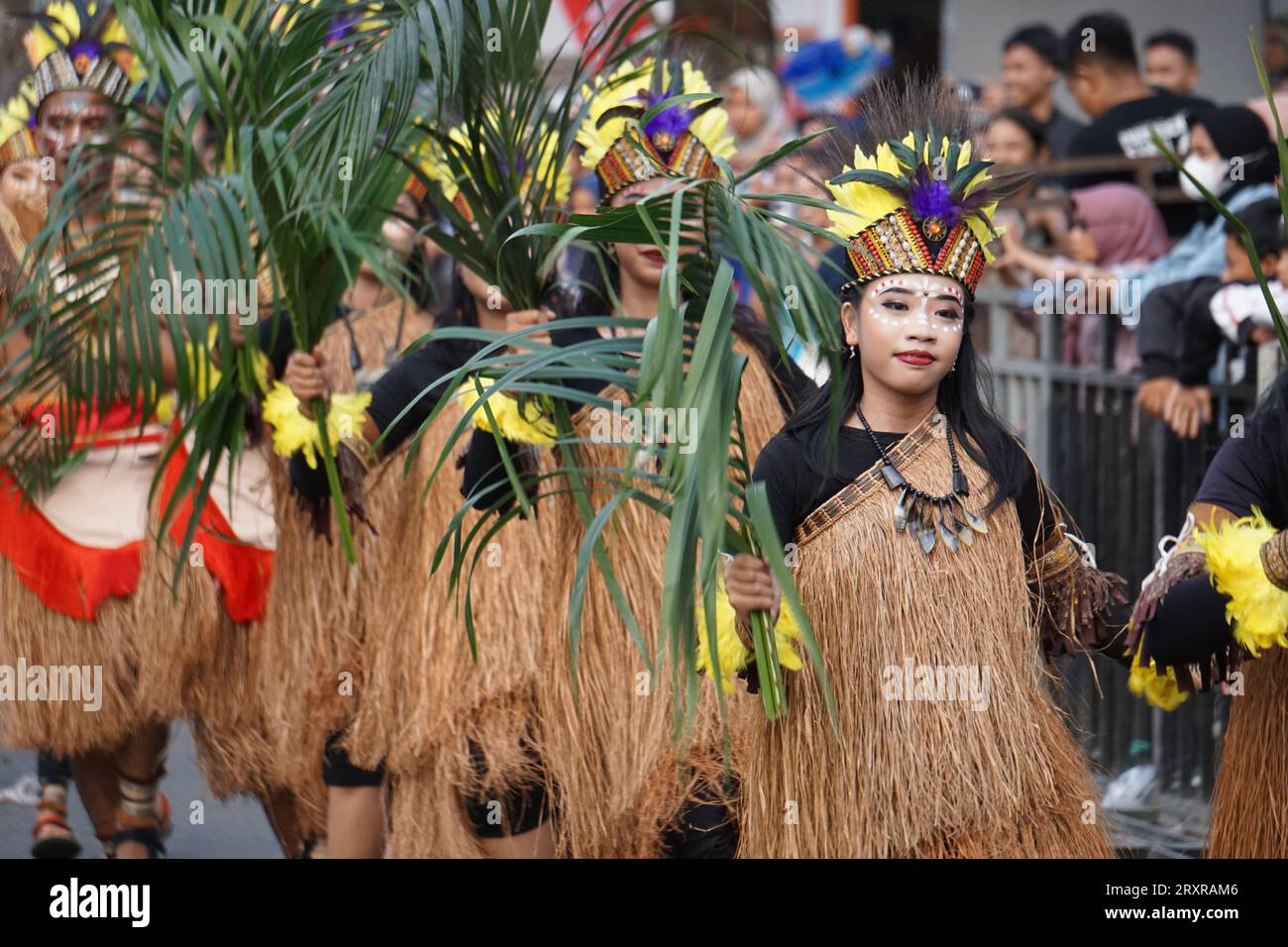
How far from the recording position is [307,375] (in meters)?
4.27

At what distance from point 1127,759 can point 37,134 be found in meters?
3.43

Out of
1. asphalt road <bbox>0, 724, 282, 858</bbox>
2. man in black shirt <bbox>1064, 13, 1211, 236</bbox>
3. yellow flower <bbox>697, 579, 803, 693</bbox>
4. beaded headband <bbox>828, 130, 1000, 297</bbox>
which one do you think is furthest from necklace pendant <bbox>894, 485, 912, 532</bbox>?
man in black shirt <bbox>1064, 13, 1211, 236</bbox>

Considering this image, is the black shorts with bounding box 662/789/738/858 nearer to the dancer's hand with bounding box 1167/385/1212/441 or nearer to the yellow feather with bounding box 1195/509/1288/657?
the yellow feather with bounding box 1195/509/1288/657

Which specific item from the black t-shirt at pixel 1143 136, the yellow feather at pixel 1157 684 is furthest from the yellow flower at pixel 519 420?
the black t-shirt at pixel 1143 136

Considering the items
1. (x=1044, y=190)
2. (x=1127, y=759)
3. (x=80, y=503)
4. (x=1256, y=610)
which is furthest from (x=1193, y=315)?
(x=80, y=503)

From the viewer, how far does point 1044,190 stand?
22.7 feet

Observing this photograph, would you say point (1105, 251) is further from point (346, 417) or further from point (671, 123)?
point (346, 417)

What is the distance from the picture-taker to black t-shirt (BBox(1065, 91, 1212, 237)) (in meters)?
6.01

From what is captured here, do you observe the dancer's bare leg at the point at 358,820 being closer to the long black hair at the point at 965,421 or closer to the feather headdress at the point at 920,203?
the long black hair at the point at 965,421

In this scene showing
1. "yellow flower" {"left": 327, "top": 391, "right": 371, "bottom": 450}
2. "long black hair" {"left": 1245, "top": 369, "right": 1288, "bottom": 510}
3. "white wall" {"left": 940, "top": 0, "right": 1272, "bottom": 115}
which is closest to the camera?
"long black hair" {"left": 1245, "top": 369, "right": 1288, "bottom": 510}

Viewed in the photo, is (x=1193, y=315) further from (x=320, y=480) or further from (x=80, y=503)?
(x=80, y=503)

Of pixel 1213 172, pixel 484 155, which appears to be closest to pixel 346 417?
pixel 484 155

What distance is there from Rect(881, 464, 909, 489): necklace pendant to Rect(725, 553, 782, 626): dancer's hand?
0.96 feet

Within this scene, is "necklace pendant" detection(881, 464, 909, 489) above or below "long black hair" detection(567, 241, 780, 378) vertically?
below
